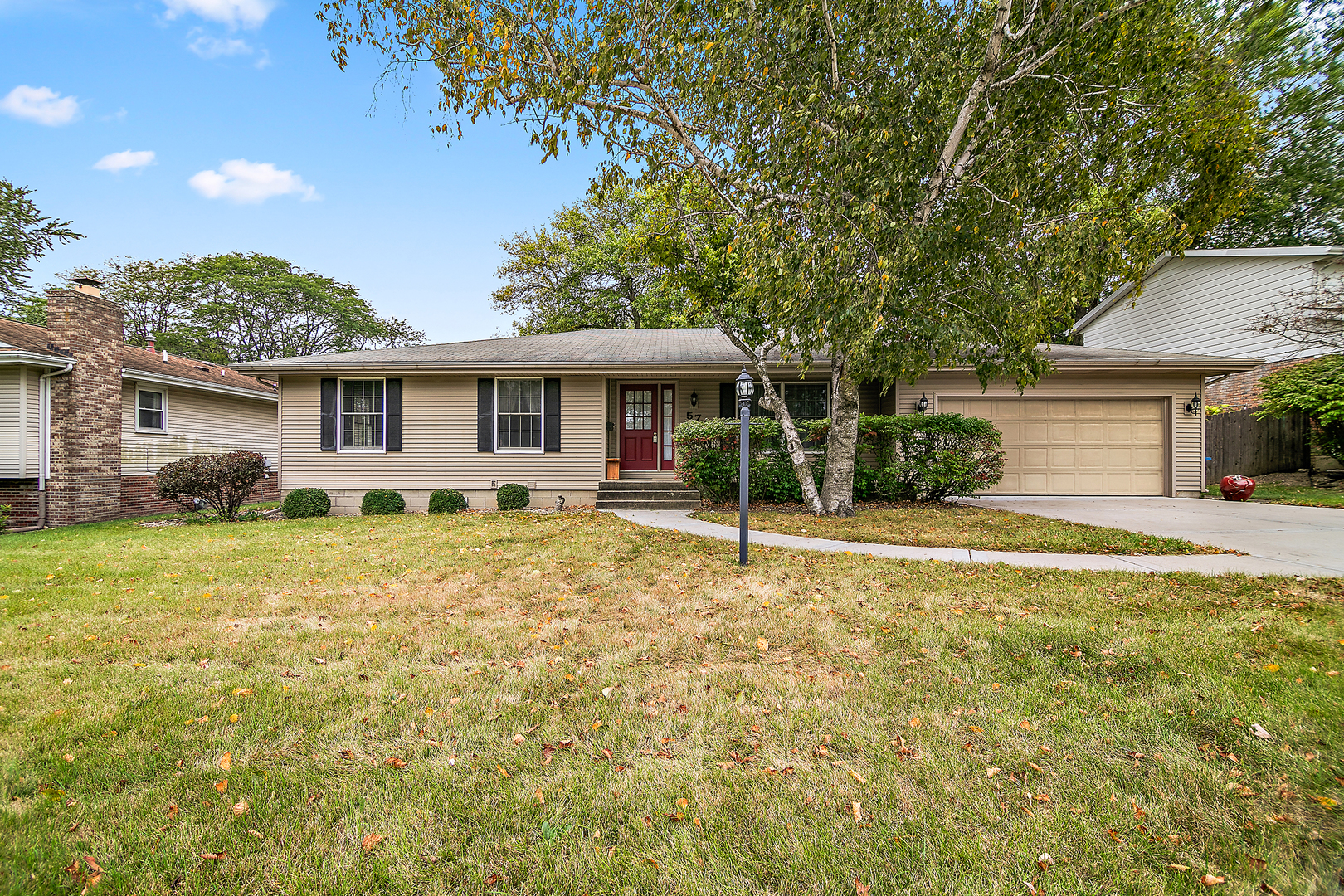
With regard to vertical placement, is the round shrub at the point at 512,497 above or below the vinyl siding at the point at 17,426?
below

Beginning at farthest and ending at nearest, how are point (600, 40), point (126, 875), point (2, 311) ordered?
1. point (2, 311)
2. point (600, 40)
3. point (126, 875)

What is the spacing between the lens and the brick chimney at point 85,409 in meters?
10.6

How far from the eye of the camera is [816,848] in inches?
68.1

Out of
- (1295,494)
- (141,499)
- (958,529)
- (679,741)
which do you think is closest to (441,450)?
(141,499)

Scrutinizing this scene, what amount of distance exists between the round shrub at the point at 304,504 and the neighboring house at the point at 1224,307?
18.0 meters

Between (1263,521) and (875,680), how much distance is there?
872cm

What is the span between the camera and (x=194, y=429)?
14.1 metres

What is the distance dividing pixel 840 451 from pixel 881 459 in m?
1.62

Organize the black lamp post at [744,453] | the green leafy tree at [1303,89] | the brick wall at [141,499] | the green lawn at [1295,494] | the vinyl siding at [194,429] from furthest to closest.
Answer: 1. the vinyl siding at [194,429]
2. the brick wall at [141,499]
3. the green lawn at [1295,494]
4. the black lamp post at [744,453]
5. the green leafy tree at [1303,89]

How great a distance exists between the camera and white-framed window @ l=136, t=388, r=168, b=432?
41.6 ft

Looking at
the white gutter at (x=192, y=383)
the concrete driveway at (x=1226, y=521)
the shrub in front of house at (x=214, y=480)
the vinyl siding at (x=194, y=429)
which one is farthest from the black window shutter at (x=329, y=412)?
the concrete driveway at (x=1226, y=521)

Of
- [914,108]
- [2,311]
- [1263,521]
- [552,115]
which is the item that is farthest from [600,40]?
[2,311]

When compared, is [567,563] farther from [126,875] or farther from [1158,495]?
[1158,495]

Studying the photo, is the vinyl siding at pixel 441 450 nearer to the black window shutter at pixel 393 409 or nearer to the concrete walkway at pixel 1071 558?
the black window shutter at pixel 393 409
